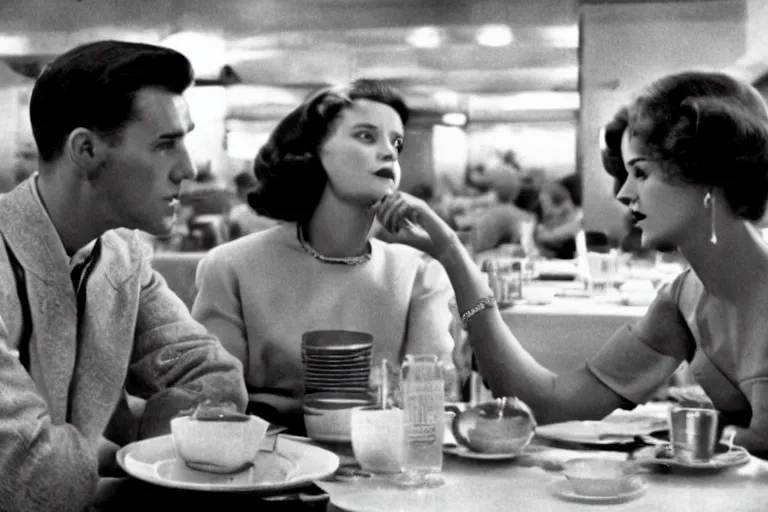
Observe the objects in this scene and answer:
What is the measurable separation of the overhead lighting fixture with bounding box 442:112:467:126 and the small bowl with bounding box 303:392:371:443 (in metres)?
8.92

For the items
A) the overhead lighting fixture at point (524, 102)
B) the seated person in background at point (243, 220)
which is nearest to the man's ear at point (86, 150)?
the seated person in background at point (243, 220)

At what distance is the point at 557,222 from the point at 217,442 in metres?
6.88

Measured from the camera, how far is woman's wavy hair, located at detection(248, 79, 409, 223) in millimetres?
2299

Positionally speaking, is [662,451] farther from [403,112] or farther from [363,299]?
[403,112]

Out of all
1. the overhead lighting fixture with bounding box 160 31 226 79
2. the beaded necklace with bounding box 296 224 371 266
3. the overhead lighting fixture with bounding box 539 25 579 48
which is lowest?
the beaded necklace with bounding box 296 224 371 266

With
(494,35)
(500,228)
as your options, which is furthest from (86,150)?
(494,35)

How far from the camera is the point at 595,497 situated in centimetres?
131

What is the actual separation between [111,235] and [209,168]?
7064 millimetres

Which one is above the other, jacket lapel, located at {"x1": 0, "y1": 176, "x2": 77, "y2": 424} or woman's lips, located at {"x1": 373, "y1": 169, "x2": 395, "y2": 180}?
woman's lips, located at {"x1": 373, "y1": 169, "x2": 395, "y2": 180}

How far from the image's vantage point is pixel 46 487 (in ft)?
4.31

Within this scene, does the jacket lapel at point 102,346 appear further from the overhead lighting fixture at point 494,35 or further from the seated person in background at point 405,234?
the overhead lighting fixture at point 494,35

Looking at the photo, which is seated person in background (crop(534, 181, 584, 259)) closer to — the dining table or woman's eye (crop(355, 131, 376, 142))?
woman's eye (crop(355, 131, 376, 142))

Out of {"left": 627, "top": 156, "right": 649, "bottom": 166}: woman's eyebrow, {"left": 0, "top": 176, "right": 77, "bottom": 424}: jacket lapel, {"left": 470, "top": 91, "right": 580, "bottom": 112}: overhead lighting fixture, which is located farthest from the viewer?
{"left": 470, "top": 91, "right": 580, "bottom": 112}: overhead lighting fixture

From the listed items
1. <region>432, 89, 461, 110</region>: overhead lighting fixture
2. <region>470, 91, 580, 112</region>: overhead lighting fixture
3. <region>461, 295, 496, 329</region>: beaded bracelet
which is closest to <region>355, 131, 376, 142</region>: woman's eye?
<region>461, 295, 496, 329</region>: beaded bracelet
